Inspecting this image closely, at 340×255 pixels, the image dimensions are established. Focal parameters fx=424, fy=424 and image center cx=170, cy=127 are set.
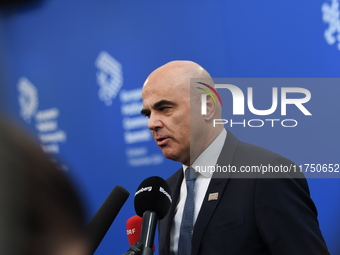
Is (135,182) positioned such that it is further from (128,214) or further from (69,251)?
(69,251)

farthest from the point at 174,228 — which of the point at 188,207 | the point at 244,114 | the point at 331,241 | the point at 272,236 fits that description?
the point at 331,241

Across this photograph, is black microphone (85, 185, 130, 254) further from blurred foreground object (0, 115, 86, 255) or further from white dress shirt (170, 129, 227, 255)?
white dress shirt (170, 129, 227, 255)

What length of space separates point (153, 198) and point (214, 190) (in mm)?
698

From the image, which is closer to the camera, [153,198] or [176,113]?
[153,198]

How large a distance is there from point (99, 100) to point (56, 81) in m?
0.49

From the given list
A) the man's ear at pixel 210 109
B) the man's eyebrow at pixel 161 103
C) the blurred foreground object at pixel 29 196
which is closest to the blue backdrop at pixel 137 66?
the man's ear at pixel 210 109

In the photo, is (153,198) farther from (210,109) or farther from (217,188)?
(210,109)

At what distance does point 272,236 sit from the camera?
5.89 ft

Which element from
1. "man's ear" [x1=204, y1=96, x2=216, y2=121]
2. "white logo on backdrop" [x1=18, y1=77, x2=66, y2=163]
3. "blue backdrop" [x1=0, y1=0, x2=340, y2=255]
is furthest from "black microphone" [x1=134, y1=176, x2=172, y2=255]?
"white logo on backdrop" [x1=18, y1=77, x2=66, y2=163]

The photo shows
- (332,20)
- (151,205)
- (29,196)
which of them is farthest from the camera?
(332,20)

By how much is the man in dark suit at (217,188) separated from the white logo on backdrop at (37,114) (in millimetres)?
1662

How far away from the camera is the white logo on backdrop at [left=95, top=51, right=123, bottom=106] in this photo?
3545 millimetres

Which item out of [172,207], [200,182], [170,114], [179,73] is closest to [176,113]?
[170,114]

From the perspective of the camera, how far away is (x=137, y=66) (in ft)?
11.5
